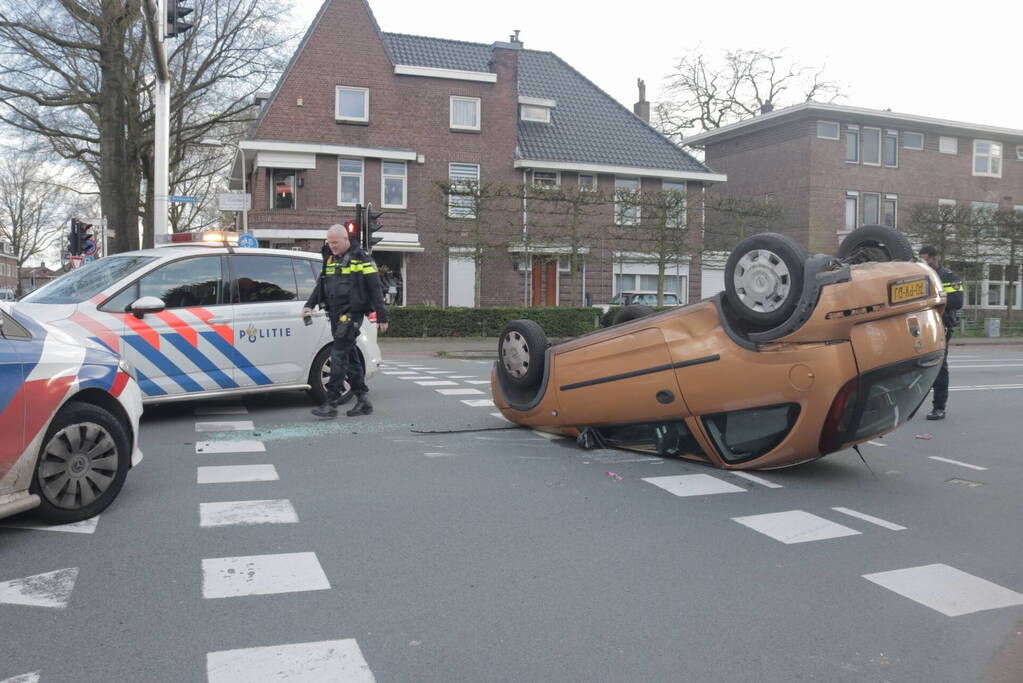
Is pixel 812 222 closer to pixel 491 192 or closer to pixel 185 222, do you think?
pixel 491 192

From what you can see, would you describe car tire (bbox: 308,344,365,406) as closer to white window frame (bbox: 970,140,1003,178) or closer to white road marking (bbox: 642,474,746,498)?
white road marking (bbox: 642,474,746,498)

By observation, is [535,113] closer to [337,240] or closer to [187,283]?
[337,240]

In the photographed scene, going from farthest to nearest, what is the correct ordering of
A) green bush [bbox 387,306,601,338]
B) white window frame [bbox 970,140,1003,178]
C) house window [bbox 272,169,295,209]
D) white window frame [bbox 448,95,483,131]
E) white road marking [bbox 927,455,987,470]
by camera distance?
1. white window frame [bbox 970,140,1003,178]
2. white window frame [bbox 448,95,483,131]
3. house window [bbox 272,169,295,209]
4. green bush [bbox 387,306,601,338]
5. white road marking [bbox 927,455,987,470]

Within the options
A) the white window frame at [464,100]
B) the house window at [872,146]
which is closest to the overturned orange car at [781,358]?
the white window frame at [464,100]

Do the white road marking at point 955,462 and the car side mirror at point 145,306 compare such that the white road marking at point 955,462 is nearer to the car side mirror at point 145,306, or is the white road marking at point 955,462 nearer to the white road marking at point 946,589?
the white road marking at point 946,589

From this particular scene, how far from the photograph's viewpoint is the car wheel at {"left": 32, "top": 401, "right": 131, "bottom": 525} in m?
4.73

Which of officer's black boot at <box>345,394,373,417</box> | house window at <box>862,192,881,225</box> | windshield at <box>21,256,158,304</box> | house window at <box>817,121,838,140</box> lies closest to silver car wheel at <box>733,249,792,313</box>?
officer's black boot at <box>345,394,373,417</box>

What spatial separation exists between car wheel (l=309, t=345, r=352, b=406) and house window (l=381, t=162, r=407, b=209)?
22359 mm

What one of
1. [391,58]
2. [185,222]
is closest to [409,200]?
[391,58]

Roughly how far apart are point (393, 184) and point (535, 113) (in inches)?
275

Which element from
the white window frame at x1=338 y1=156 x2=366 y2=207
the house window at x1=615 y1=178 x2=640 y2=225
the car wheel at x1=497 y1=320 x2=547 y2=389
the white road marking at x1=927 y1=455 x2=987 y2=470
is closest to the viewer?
the white road marking at x1=927 y1=455 x2=987 y2=470

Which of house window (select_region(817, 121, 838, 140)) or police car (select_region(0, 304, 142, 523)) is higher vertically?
house window (select_region(817, 121, 838, 140))

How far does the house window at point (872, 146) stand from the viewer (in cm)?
3922

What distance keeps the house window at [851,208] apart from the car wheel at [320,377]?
34.1 meters
